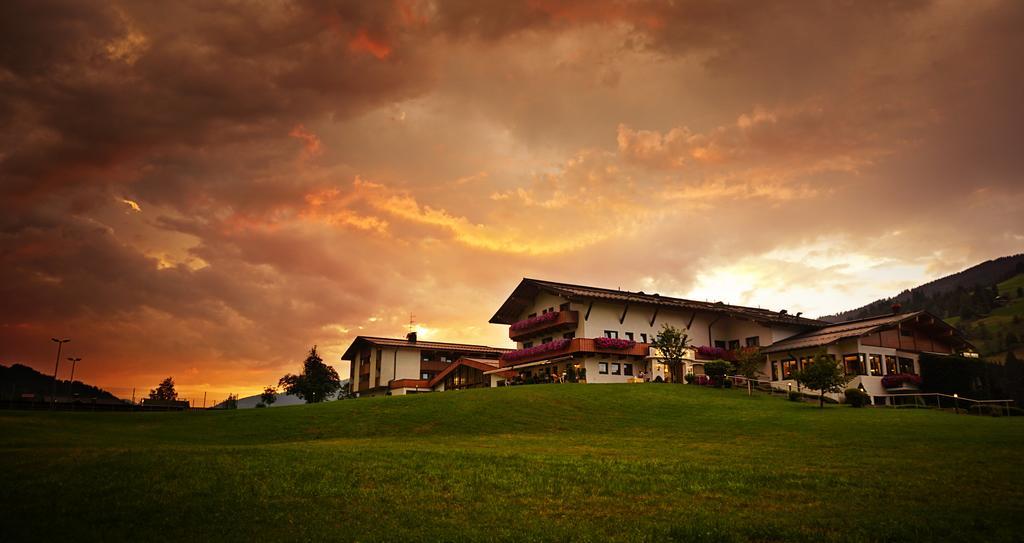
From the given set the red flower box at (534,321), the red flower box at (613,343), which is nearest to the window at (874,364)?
the red flower box at (613,343)

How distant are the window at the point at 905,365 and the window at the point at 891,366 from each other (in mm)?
988

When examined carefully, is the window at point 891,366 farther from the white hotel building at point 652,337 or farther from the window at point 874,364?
the window at point 874,364

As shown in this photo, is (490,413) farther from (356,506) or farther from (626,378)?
(626,378)

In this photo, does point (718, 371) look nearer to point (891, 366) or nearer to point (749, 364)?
point (749, 364)

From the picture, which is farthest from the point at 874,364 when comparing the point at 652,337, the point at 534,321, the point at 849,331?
the point at 534,321

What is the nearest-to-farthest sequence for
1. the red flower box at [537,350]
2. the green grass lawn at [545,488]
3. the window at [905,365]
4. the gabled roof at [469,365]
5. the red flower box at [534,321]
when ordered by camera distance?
the green grass lawn at [545,488] < the window at [905,365] < the red flower box at [537,350] < the red flower box at [534,321] < the gabled roof at [469,365]

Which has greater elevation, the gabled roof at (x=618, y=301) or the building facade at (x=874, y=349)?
the gabled roof at (x=618, y=301)

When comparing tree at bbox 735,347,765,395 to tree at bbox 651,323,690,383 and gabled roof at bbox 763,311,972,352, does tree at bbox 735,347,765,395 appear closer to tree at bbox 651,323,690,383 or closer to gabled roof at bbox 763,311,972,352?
tree at bbox 651,323,690,383

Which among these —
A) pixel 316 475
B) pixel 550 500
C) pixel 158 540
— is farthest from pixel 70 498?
pixel 550 500

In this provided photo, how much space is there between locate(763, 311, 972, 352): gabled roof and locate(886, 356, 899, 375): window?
Result: 3016mm

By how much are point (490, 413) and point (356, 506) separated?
926 inches

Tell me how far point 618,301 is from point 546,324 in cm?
830

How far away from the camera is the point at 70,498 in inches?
610

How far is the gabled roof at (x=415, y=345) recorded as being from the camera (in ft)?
310
